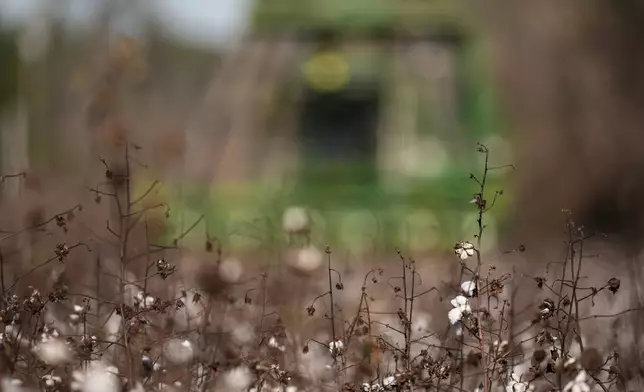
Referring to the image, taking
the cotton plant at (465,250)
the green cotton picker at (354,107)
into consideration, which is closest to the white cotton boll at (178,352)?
the cotton plant at (465,250)

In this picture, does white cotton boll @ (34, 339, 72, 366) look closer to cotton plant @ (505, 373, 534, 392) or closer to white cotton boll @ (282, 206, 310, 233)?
cotton plant @ (505, 373, 534, 392)

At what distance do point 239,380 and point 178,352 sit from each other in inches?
14.2

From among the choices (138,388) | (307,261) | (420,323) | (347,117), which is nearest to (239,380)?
(138,388)

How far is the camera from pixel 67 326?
3.72 meters

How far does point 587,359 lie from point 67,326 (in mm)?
1960

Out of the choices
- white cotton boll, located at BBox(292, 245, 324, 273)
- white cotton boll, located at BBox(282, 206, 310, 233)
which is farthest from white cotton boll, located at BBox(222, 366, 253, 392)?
white cotton boll, located at BBox(282, 206, 310, 233)

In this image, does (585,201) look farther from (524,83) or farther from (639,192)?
(524,83)

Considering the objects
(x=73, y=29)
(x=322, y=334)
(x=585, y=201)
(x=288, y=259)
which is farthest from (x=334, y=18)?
(x=73, y=29)

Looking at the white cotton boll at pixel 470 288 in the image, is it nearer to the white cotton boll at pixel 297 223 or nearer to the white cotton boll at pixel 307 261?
the white cotton boll at pixel 307 261

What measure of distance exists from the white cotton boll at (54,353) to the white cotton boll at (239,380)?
0.69 m

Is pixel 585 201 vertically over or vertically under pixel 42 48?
under

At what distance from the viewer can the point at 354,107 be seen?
438 inches

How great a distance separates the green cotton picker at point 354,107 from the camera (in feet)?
35.5

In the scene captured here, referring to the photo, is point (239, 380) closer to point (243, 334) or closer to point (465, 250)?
point (243, 334)
